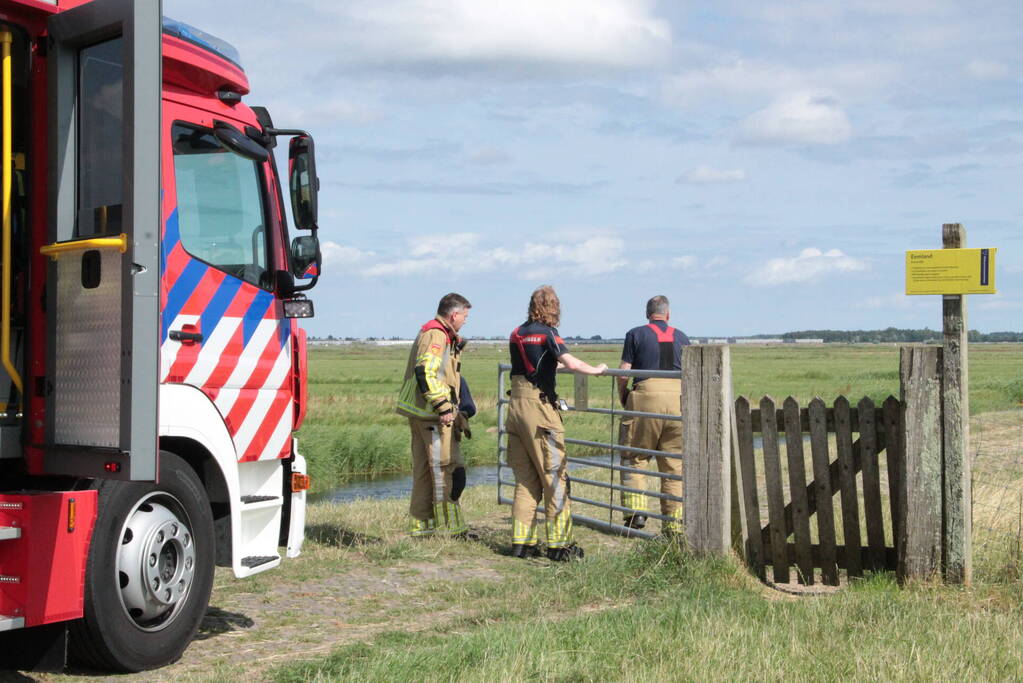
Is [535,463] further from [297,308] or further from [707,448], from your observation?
[297,308]

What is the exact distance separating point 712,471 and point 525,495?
65.9 inches

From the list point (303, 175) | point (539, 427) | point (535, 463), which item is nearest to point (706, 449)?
point (539, 427)

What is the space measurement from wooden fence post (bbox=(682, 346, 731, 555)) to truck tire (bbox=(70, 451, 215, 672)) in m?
3.47

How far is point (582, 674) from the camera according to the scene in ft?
17.4

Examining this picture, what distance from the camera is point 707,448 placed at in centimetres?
791

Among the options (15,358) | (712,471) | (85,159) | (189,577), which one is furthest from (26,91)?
(712,471)

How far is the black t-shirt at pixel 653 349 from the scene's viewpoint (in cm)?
1039

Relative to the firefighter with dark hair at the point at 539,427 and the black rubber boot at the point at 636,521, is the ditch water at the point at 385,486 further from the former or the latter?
the firefighter with dark hair at the point at 539,427

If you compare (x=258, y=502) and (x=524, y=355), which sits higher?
(x=524, y=355)

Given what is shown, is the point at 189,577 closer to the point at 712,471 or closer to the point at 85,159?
the point at 85,159

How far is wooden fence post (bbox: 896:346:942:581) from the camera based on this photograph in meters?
7.30

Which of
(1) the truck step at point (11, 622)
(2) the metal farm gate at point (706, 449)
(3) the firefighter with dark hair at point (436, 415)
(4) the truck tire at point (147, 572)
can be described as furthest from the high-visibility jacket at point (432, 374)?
(1) the truck step at point (11, 622)

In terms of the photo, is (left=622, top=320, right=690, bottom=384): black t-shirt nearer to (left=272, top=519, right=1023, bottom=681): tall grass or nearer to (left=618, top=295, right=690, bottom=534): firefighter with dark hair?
(left=618, top=295, right=690, bottom=534): firefighter with dark hair

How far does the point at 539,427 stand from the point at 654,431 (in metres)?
2.02
